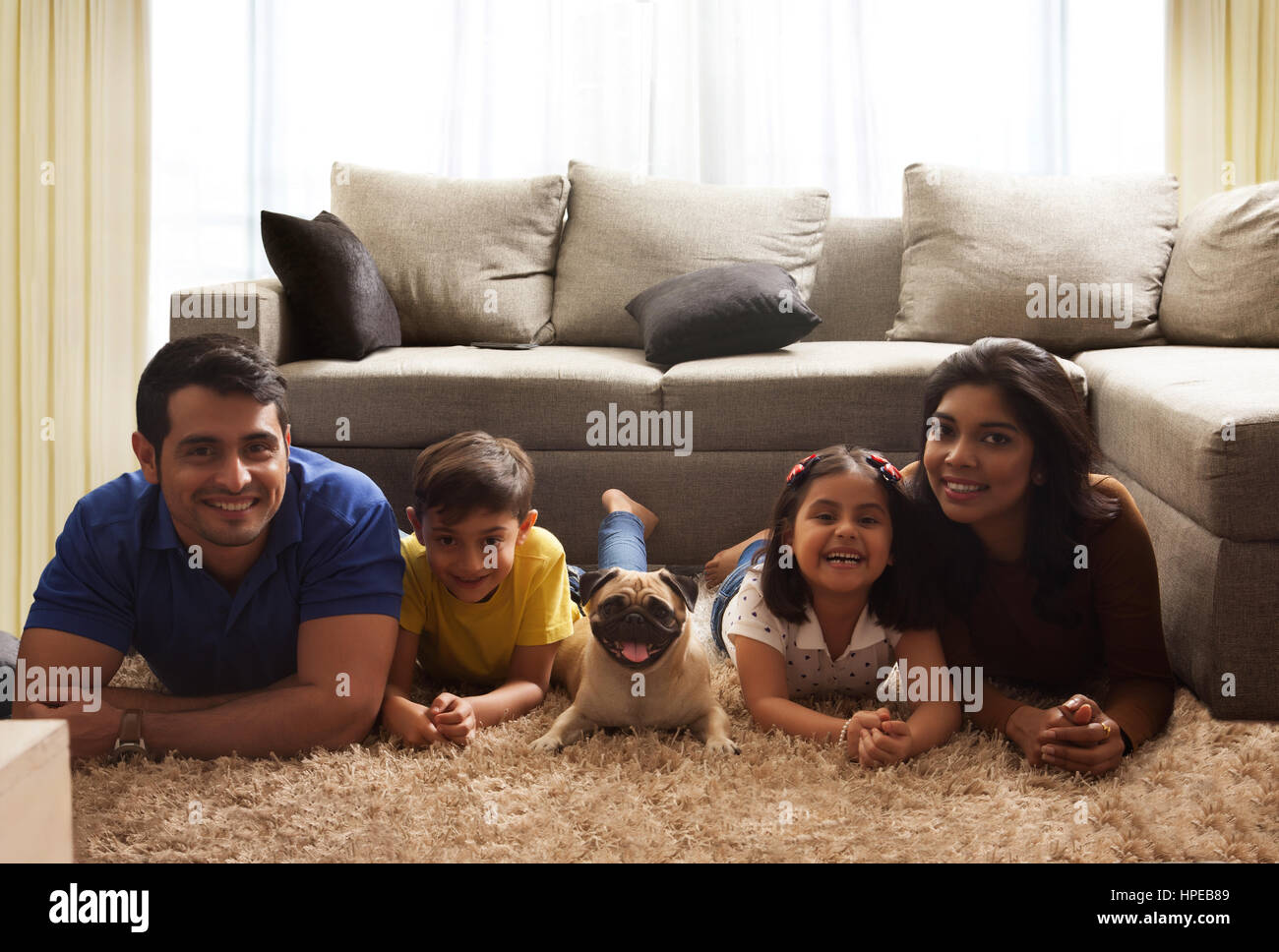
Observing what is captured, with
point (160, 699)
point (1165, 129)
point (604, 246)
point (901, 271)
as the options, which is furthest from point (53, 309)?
point (1165, 129)

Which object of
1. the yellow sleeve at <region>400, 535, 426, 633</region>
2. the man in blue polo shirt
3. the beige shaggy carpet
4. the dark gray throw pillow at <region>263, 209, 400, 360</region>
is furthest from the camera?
the dark gray throw pillow at <region>263, 209, 400, 360</region>

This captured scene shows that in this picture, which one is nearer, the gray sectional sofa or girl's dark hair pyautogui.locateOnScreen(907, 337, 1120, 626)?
girl's dark hair pyautogui.locateOnScreen(907, 337, 1120, 626)

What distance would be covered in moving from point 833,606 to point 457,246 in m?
1.72

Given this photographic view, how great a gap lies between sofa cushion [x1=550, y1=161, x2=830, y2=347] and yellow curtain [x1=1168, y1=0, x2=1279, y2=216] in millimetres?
1309

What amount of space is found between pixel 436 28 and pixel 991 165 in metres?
1.91

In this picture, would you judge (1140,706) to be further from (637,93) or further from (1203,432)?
(637,93)

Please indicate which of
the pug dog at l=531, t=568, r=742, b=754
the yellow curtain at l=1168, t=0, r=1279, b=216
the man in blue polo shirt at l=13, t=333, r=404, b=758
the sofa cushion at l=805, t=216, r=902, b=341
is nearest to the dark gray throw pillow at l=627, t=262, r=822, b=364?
the sofa cushion at l=805, t=216, r=902, b=341

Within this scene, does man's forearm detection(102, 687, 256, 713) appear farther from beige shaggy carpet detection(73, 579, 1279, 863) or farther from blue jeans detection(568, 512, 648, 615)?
blue jeans detection(568, 512, 648, 615)

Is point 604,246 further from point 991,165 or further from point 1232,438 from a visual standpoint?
point 1232,438

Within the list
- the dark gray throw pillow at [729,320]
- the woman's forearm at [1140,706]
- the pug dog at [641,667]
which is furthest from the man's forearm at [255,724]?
the dark gray throw pillow at [729,320]

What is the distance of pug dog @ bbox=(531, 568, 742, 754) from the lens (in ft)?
4.93

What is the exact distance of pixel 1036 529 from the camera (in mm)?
1589

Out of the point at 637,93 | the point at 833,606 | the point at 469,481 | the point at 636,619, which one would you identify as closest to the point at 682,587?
the point at 636,619

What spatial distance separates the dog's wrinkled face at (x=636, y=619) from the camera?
1.50m
